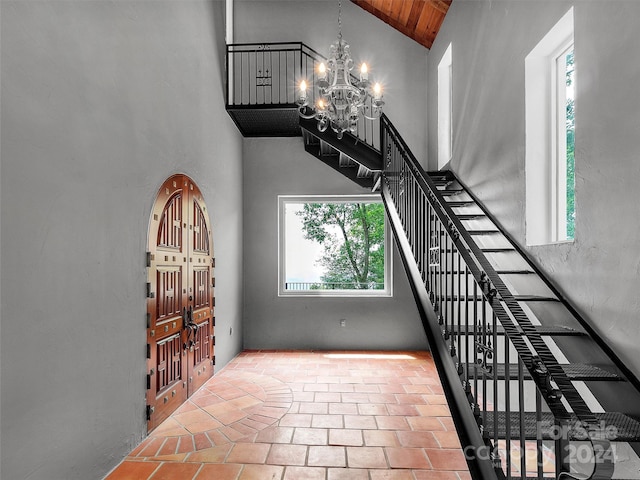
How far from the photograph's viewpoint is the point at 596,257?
7.35ft

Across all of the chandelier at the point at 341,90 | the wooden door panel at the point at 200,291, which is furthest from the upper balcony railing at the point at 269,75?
the wooden door panel at the point at 200,291

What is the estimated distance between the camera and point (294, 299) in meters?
5.99

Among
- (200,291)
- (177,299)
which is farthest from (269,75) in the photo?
(177,299)

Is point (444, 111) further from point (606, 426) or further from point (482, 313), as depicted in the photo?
point (606, 426)

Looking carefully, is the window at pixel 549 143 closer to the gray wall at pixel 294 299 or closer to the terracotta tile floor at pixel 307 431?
the terracotta tile floor at pixel 307 431

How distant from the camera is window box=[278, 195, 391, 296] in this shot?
6.11 m

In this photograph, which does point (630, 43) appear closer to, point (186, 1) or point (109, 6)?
point (109, 6)

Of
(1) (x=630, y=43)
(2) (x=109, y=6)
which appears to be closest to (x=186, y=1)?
(2) (x=109, y=6)

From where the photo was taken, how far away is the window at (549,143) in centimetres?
300

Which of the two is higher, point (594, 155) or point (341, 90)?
point (341, 90)

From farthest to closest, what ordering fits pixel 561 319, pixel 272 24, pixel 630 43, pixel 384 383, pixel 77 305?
pixel 272 24
pixel 384 383
pixel 561 319
pixel 77 305
pixel 630 43

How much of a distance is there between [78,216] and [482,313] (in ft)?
7.50

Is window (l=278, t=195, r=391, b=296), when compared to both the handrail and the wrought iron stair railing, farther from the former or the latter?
the wrought iron stair railing

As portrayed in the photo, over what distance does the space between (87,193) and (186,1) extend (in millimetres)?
2588
